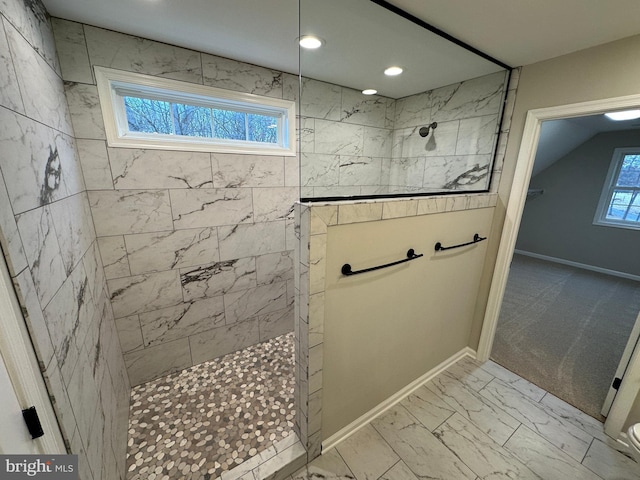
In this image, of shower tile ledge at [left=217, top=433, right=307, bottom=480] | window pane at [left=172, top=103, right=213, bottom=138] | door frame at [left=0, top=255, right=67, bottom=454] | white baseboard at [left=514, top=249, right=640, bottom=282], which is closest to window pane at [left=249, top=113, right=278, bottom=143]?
window pane at [left=172, top=103, right=213, bottom=138]

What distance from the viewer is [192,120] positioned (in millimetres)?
1867

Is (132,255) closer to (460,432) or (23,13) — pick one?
(23,13)

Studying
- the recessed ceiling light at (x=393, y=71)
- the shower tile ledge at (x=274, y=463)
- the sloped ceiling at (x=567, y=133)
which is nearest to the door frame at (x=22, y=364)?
the shower tile ledge at (x=274, y=463)

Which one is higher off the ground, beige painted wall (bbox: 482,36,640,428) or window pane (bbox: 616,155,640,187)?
beige painted wall (bbox: 482,36,640,428)

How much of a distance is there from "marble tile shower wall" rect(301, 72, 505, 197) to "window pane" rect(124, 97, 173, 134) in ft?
3.30

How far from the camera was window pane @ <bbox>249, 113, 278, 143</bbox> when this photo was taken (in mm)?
2076

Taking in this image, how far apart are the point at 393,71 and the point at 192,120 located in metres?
1.63

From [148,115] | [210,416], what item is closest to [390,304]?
[210,416]

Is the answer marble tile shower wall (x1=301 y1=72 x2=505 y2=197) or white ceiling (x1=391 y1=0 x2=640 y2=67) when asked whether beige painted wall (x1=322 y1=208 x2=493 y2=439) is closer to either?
marble tile shower wall (x1=301 y1=72 x2=505 y2=197)

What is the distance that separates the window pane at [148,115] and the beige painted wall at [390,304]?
5.11 feet

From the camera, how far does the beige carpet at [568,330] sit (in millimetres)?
1963

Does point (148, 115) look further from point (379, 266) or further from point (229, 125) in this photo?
point (379, 266)

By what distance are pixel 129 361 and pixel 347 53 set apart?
9.00ft

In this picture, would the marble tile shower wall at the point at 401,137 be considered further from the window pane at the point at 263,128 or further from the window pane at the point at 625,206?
the window pane at the point at 625,206
